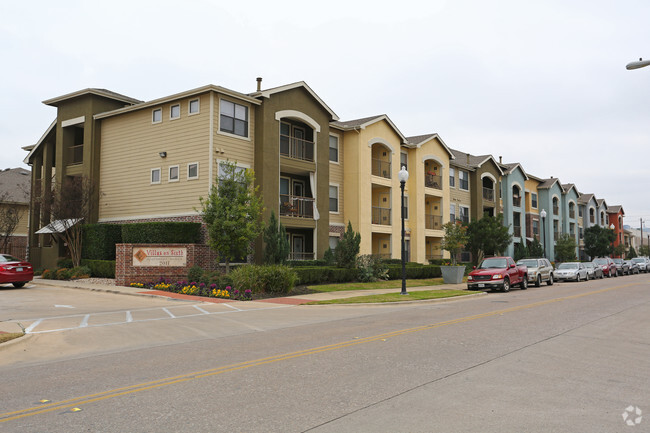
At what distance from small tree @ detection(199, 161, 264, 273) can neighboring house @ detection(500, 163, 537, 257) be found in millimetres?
34454

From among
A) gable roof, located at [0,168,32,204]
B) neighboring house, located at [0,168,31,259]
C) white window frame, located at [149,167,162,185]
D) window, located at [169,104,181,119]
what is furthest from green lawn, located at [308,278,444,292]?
gable roof, located at [0,168,32,204]

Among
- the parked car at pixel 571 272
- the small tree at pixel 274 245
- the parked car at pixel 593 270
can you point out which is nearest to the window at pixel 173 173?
the small tree at pixel 274 245

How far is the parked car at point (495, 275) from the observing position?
25.6m

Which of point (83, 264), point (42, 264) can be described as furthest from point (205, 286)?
point (42, 264)

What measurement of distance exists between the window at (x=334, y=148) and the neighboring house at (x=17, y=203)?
1967 cm

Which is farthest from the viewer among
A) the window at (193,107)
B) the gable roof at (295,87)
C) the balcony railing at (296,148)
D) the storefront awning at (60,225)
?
the balcony railing at (296,148)

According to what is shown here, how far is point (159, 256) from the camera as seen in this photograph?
2352cm

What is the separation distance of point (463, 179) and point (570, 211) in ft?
97.0

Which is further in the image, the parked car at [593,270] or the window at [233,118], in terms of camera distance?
the parked car at [593,270]

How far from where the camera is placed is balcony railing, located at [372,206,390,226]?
116ft

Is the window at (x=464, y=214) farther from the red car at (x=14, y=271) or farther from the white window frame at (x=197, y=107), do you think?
the red car at (x=14, y=271)

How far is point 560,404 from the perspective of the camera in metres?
6.14

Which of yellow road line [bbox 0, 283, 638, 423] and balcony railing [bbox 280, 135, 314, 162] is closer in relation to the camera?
yellow road line [bbox 0, 283, 638, 423]

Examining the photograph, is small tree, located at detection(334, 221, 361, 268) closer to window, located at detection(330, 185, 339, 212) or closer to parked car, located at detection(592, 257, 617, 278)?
window, located at detection(330, 185, 339, 212)
